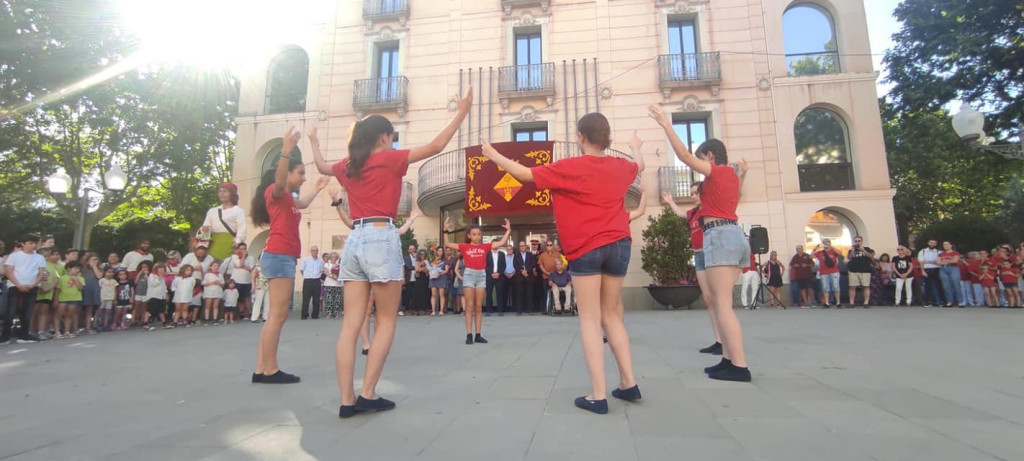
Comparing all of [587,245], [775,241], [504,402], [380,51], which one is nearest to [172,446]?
[504,402]

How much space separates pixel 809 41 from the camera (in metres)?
16.5

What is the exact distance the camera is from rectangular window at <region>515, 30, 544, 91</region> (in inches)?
666

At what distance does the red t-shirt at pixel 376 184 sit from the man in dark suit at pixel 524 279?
33.2 feet

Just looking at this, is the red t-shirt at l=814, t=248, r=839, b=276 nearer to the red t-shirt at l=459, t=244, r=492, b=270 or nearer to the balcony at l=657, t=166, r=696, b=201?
the balcony at l=657, t=166, r=696, b=201

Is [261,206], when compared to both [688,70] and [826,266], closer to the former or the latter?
[826,266]

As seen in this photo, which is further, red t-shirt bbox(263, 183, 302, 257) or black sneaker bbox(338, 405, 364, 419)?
red t-shirt bbox(263, 183, 302, 257)

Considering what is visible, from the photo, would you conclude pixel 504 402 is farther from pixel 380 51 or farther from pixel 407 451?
pixel 380 51

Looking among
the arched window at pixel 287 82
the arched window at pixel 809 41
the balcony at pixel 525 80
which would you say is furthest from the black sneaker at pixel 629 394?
the arched window at pixel 287 82

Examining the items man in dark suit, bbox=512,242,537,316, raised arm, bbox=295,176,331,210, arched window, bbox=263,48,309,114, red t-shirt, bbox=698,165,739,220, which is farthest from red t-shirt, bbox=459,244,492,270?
arched window, bbox=263,48,309,114

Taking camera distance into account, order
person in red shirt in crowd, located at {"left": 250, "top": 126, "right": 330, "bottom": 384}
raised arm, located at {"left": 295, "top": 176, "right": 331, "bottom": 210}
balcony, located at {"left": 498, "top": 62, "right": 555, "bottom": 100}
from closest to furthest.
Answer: person in red shirt in crowd, located at {"left": 250, "top": 126, "right": 330, "bottom": 384} < raised arm, located at {"left": 295, "top": 176, "right": 331, "bottom": 210} < balcony, located at {"left": 498, "top": 62, "right": 555, "bottom": 100}

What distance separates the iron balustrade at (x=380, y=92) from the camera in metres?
17.2

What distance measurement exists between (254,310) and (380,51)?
1145 cm

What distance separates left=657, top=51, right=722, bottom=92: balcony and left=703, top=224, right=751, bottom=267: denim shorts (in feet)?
45.0

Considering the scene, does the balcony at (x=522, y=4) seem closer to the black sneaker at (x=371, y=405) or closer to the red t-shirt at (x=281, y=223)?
the red t-shirt at (x=281, y=223)
